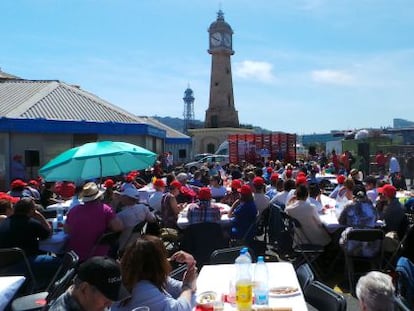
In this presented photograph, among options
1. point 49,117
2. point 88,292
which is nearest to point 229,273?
point 88,292

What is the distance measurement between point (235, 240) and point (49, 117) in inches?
586

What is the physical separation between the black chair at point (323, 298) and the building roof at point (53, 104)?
17.3m

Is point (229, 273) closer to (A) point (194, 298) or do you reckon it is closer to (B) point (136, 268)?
(A) point (194, 298)

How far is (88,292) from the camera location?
8.55 ft

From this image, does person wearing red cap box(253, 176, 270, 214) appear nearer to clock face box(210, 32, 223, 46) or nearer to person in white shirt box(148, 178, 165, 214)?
person in white shirt box(148, 178, 165, 214)

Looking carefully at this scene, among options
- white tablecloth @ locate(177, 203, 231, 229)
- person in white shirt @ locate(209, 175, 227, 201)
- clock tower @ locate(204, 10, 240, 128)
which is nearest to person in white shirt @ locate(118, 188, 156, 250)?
white tablecloth @ locate(177, 203, 231, 229)

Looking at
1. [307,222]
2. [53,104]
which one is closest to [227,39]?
[53,104]

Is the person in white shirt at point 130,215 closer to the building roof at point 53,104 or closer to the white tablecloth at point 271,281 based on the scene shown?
the white tablecloth at point 271,281

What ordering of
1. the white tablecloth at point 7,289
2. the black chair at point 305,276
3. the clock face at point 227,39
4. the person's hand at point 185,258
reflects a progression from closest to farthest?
the person's hand at point 185,258
the black chair at point 305,276
the white tablecloth at point 7,289
the clock face at point 227,39

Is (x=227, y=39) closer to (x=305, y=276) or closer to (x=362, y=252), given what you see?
(x=362, y=252)

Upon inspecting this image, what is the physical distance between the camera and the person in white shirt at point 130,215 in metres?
6.71

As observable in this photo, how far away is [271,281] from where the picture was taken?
13.1 feet

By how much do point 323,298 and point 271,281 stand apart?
807mm

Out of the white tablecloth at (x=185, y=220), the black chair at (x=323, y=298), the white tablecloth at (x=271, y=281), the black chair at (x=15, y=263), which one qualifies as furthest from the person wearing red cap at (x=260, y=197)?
the black chair at (x=323, y=298)
